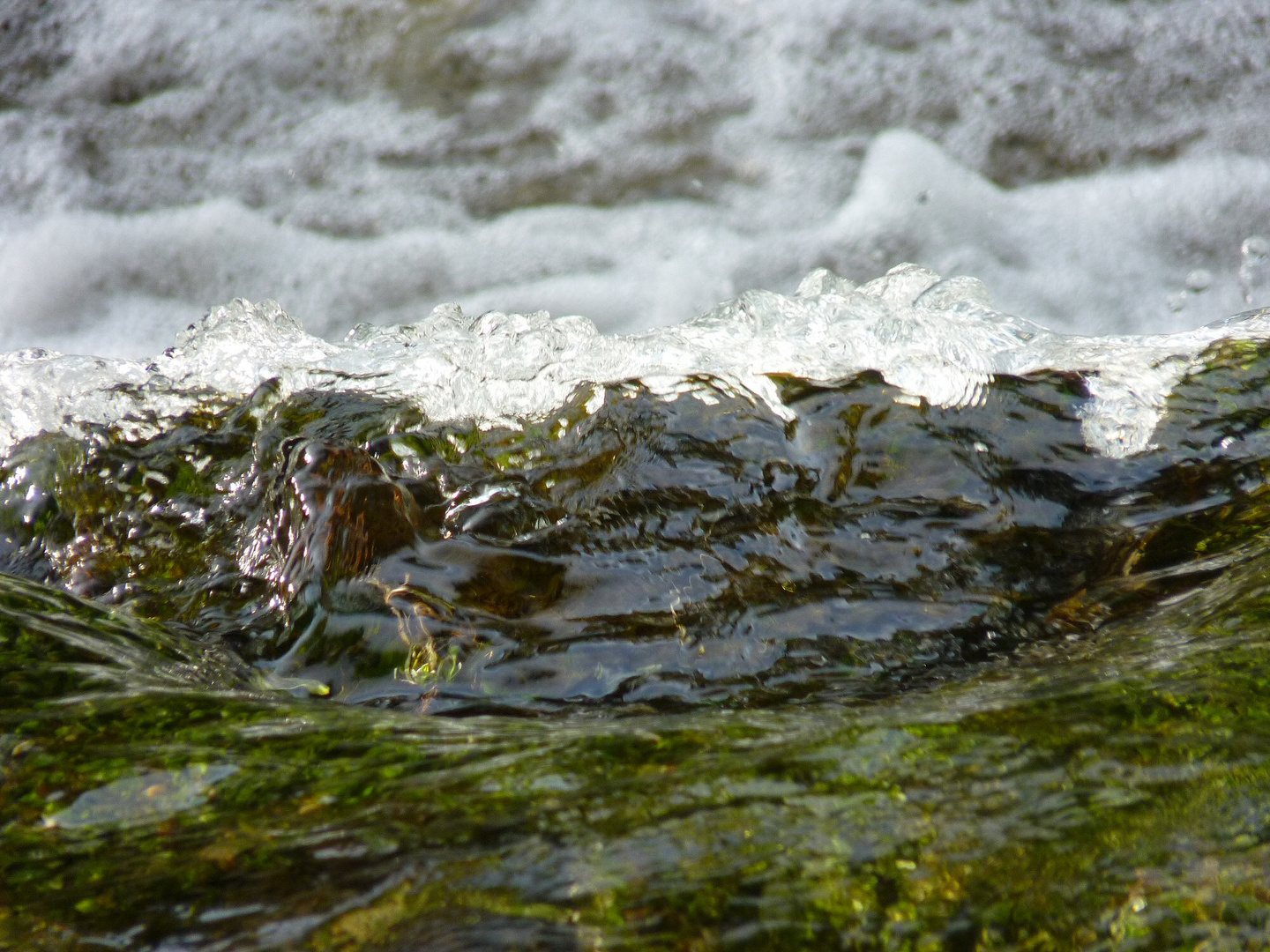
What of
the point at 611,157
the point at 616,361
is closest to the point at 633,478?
the point at 616,361

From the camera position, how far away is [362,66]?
20.3 ft

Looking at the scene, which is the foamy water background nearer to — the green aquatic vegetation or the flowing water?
A: the flowing water

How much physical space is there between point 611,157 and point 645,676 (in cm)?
412

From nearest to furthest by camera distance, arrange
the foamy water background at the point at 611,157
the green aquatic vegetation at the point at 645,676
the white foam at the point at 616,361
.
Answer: the green aquatic vegetation at the point at 645,676
the white foam at the point at 616,361
the foamy water background at the point at 611,157

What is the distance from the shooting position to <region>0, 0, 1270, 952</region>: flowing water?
1.45 meters

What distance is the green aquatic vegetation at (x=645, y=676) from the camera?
4.53 ft

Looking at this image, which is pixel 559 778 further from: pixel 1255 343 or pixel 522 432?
pixel 1255 343

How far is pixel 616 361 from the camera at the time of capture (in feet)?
10.9

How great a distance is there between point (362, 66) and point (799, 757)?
569cm

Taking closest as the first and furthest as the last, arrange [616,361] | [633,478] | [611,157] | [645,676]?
[645,676] → [633,478] → [616,361] → [611,157]

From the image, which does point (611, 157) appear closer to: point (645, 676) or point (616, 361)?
point (616, 361)

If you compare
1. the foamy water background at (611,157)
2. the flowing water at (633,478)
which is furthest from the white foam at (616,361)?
the foamy water background at (611,157)

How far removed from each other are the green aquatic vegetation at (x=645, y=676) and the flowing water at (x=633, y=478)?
0.01 metres

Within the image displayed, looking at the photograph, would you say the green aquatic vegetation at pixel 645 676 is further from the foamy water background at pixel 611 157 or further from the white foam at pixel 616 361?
the foamy water background at pixel 611 157
